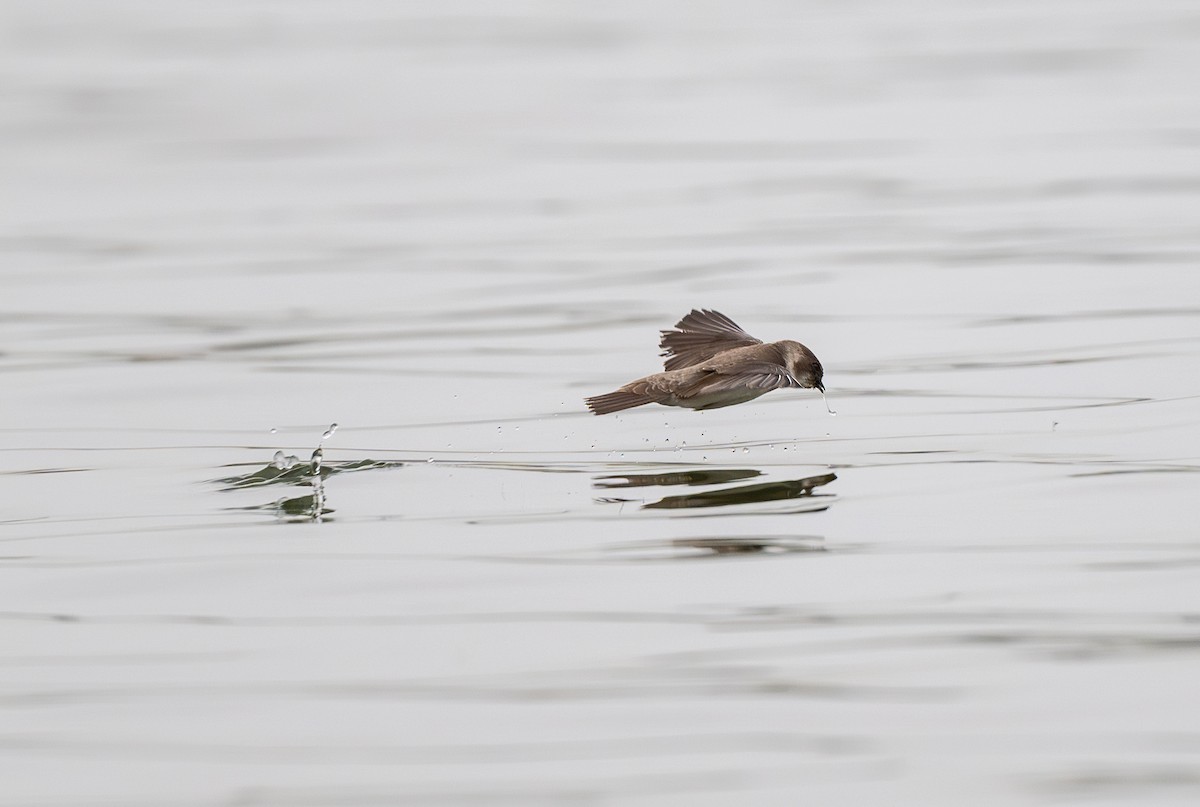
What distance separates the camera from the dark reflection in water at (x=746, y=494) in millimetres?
7871

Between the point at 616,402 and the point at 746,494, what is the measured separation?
0.87 metres

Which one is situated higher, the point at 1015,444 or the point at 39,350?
the point at 39,350

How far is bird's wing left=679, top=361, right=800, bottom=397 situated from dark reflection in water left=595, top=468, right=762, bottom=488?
1.18 ft

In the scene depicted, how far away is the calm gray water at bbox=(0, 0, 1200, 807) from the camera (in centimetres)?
535

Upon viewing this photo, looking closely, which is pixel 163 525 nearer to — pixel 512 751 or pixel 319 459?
pixel 319 459

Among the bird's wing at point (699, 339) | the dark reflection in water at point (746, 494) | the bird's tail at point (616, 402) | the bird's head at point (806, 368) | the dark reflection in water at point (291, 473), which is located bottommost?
the dark reflection in water at point (746, 494)

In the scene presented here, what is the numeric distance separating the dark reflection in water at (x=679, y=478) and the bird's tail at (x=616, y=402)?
0.30m

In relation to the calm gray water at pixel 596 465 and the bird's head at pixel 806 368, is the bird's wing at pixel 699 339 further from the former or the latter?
the bird's head at pixel 806 368

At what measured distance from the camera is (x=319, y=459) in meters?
8.51

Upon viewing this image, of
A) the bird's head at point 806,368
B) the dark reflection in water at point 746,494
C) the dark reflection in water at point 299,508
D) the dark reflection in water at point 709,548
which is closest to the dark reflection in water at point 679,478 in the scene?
the dark reflection in water at point 746,494

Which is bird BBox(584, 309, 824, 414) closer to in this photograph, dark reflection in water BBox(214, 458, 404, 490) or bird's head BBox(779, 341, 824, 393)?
bird's head BBox(779, 341, 824, 393)

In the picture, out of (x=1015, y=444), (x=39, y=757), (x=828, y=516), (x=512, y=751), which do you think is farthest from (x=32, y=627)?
(x=1015, y=444)

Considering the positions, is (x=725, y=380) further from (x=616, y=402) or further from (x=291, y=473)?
(x=291, y=473)

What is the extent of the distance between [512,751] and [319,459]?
136 inches
